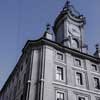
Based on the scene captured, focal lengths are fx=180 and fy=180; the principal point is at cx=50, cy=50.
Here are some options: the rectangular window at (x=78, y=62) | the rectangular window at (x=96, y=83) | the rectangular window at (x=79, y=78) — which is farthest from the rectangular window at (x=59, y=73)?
the rectangular window at (x=96, y=83)

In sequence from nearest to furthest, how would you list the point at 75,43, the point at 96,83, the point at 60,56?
the point at 60,56 < the point at 96,83 < the point at 75,43

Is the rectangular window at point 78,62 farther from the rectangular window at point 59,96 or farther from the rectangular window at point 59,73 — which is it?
the rectangular window at point 59,96

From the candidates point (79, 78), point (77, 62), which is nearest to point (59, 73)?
point (79, 78)

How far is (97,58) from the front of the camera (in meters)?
31.8

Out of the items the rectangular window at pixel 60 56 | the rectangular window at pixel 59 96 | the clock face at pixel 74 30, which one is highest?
the clock face at pixel 74 30

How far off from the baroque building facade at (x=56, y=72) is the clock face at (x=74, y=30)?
5.32 ft

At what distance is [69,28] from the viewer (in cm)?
3653

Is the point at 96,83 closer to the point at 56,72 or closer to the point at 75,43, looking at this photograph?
the point at 56,72

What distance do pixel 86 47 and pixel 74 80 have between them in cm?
1022

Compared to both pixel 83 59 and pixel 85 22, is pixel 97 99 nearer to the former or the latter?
pixel 83 59

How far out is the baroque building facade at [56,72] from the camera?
80.0 feet

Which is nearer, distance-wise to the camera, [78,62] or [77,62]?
[77,62]

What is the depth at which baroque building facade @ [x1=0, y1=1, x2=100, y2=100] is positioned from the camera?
24.4 meters

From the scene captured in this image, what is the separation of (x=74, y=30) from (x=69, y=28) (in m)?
1.23
